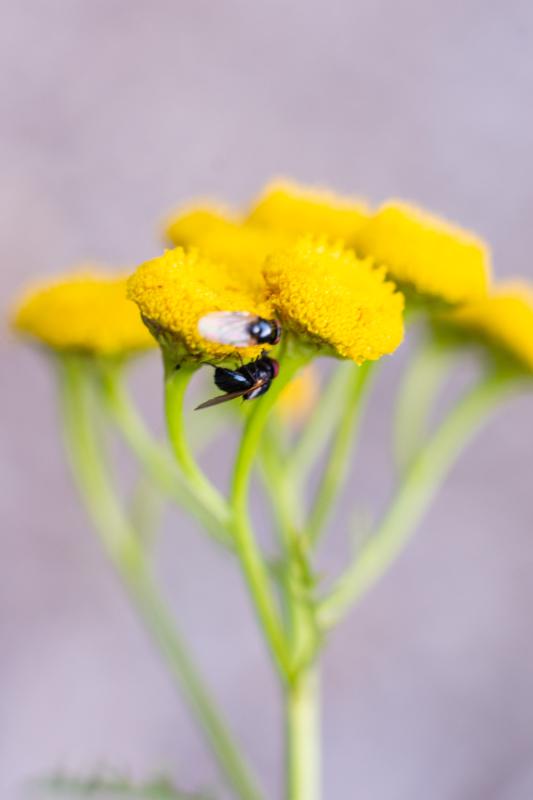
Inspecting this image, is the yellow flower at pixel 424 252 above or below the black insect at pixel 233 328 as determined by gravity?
above

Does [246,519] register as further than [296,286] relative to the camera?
Yes

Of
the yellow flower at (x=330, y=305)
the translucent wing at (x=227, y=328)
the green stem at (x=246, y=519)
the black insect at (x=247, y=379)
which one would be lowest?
the green stem at (x=246, y=519)

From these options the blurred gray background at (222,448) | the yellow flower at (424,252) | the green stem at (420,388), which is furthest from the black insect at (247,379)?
the blurred gray background at (222,448)

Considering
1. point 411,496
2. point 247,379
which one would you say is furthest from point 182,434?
point 411,496

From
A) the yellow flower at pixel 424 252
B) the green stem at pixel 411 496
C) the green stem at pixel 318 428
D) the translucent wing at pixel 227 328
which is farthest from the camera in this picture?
the green stem at pixel 318 428

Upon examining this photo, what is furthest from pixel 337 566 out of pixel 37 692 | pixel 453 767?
pixel 37 692

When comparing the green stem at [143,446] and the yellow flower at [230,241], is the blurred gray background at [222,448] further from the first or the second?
the yellow flower at [230,241]

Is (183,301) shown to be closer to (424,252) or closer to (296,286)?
(296,286)
